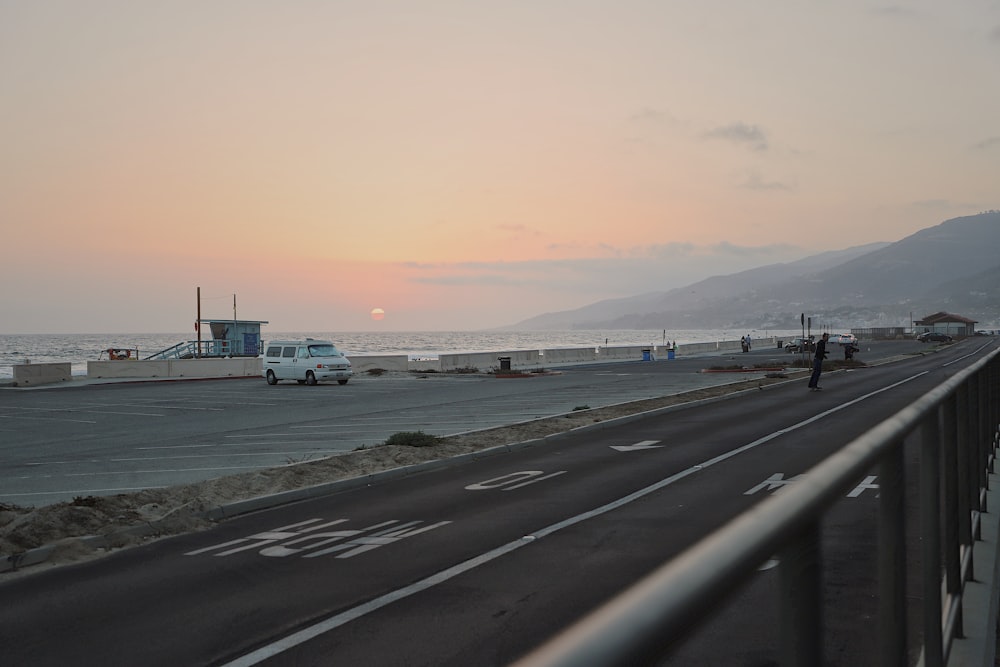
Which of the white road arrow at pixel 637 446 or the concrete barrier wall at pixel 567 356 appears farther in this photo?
the concrete barrier wall at pixel 567 356

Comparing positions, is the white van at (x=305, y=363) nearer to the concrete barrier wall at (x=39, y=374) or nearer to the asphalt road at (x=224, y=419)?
the asphalt road at (x=224, y=419)

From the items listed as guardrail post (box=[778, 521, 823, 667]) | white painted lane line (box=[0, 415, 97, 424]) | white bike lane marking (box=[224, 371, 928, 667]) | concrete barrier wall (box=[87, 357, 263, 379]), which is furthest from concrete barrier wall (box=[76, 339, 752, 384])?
guardrail post (box=[778, 521, 823, 667])

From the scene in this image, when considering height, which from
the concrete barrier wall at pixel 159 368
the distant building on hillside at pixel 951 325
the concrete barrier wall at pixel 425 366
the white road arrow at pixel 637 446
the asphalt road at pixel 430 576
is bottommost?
the asphalt road at pixel 430 576

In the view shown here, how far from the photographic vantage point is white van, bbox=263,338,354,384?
4153 centimetres

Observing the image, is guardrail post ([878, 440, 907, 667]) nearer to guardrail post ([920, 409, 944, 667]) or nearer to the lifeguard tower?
guardrail post ([920, 409, 944, 667])

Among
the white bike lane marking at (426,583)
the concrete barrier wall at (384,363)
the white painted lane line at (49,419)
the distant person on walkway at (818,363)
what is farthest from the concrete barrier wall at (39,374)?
the white bike lane marking at (426,583)

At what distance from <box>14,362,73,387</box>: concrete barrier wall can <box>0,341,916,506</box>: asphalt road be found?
2.01 metres

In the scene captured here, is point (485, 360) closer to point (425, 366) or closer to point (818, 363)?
point (425, 366)

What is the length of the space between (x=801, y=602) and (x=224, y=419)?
82.0 feet

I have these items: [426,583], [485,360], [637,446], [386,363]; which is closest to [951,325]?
[485,360]

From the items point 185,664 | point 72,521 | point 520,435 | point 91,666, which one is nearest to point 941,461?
point 185,664

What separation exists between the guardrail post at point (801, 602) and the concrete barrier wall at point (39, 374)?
159ft

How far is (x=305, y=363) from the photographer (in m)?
41.7

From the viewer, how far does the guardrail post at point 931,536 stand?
3889 mm
